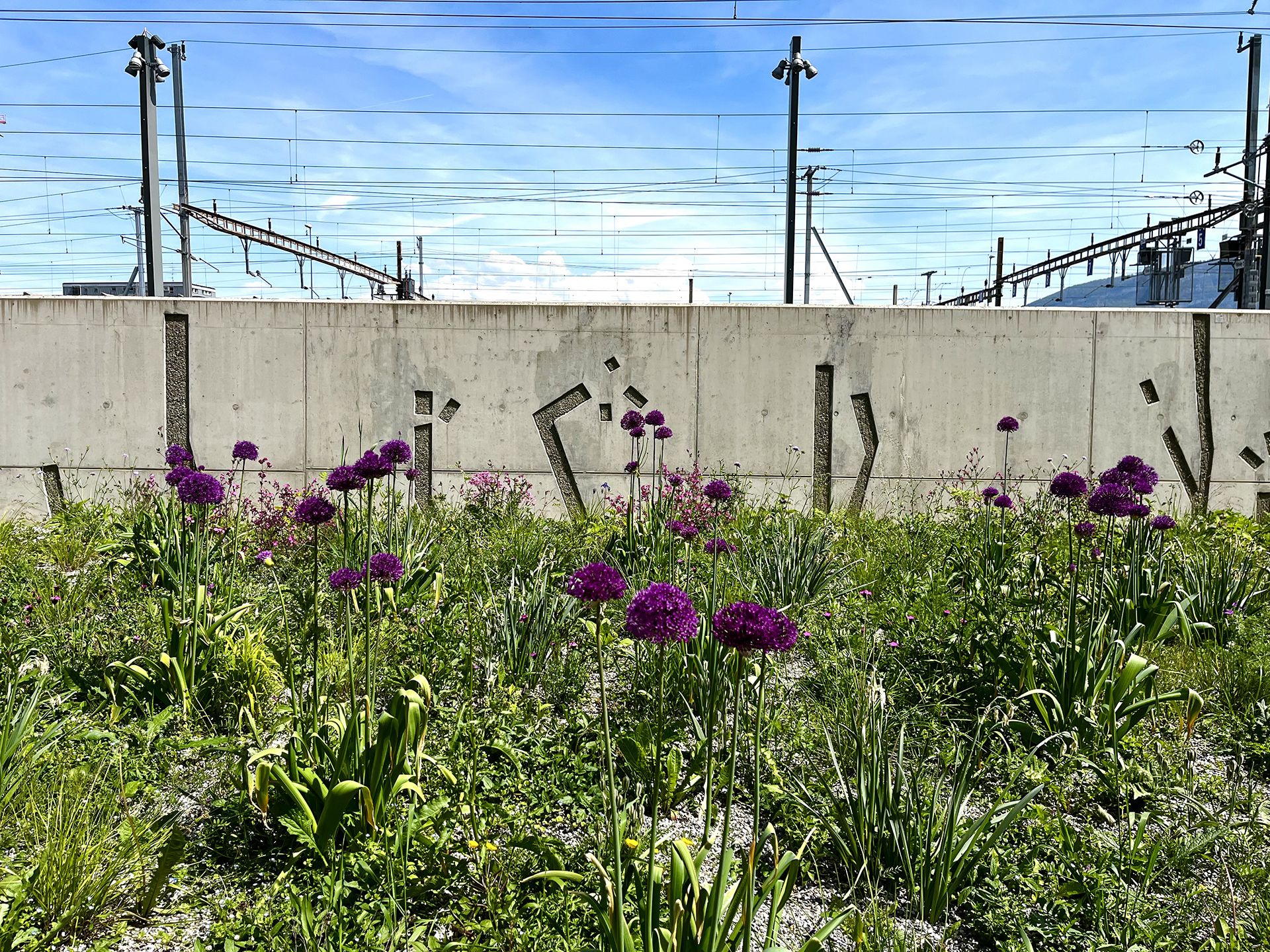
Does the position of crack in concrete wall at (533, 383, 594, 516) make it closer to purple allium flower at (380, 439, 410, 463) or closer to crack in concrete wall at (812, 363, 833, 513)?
crack in concrete wall at (812, 363, 833, 513)

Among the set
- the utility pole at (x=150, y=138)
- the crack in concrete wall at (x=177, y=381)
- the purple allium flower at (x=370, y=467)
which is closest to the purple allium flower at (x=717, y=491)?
the purple allium flower at (x=370, y=467)

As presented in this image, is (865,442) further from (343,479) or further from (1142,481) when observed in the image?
(343,479)

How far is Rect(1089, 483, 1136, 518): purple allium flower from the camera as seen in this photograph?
263 centimetres

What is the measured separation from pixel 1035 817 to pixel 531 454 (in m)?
4.32

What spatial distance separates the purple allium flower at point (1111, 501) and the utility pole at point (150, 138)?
11.7 meters

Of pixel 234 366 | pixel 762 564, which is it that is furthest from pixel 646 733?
pixel 234 366

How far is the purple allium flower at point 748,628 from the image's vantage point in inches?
53.6

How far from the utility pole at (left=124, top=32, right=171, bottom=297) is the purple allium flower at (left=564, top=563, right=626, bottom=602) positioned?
11.5 meters

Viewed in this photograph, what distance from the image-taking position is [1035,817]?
2.25 m

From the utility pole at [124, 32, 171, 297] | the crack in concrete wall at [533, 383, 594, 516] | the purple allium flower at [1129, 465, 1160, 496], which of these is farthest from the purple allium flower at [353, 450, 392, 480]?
the utility pole at [124, 32, 171, 297]

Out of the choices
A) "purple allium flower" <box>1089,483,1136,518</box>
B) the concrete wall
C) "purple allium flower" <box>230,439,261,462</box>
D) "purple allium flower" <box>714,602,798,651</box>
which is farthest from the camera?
the concrete wall

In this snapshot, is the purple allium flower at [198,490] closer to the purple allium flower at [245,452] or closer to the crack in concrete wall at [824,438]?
the purple allium flower at [245,452]

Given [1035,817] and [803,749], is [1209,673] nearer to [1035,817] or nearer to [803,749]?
[1035,817]

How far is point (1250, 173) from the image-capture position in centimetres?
1509
